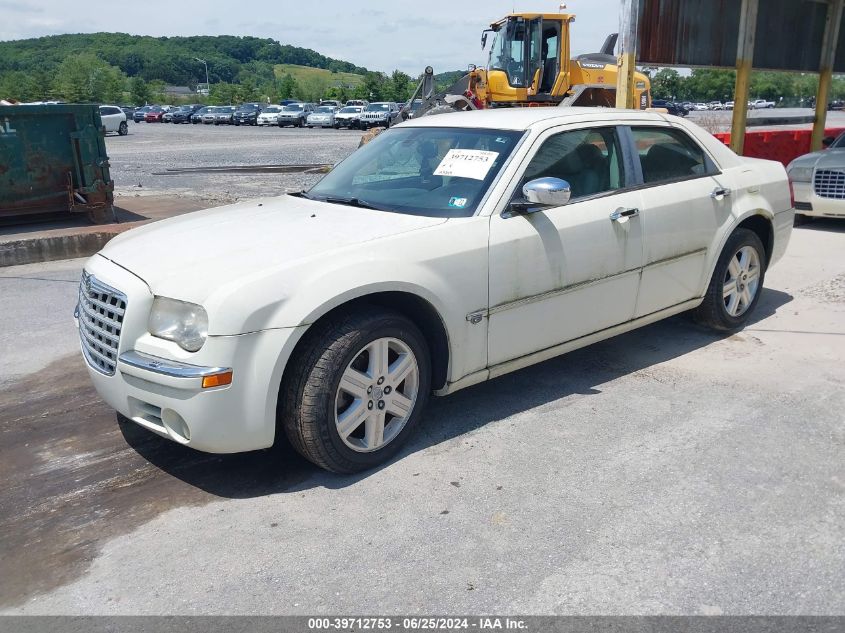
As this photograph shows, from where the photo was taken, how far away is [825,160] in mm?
9773

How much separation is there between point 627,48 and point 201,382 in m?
9.80

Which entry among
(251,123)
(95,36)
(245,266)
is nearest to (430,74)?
(245,266)

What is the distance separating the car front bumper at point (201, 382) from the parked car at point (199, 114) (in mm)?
61469

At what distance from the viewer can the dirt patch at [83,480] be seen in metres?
3.06

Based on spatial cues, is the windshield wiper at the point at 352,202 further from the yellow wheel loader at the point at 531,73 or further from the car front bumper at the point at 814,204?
the yellow wheel loader at the point at 531,73

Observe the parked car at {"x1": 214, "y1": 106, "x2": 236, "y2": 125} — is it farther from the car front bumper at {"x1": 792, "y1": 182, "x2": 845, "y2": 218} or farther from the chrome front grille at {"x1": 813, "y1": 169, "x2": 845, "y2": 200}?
the chrome front grille at {"x1": 813, "y1": 169, "x2": 845, "y2": 200}

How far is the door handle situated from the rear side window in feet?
1.14

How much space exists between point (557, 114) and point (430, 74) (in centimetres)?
1774

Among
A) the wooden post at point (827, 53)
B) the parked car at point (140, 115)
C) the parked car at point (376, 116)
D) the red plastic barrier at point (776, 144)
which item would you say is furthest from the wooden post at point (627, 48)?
the parked car at point (140, 115)

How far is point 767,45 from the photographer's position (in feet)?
45.5

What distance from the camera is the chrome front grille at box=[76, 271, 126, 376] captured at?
135 inches

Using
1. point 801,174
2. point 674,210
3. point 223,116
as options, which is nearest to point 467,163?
point 674,210

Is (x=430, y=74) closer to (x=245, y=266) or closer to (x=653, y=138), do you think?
(x=653, y=138)

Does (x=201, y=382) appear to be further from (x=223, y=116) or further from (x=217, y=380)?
(x=223, y=116)
